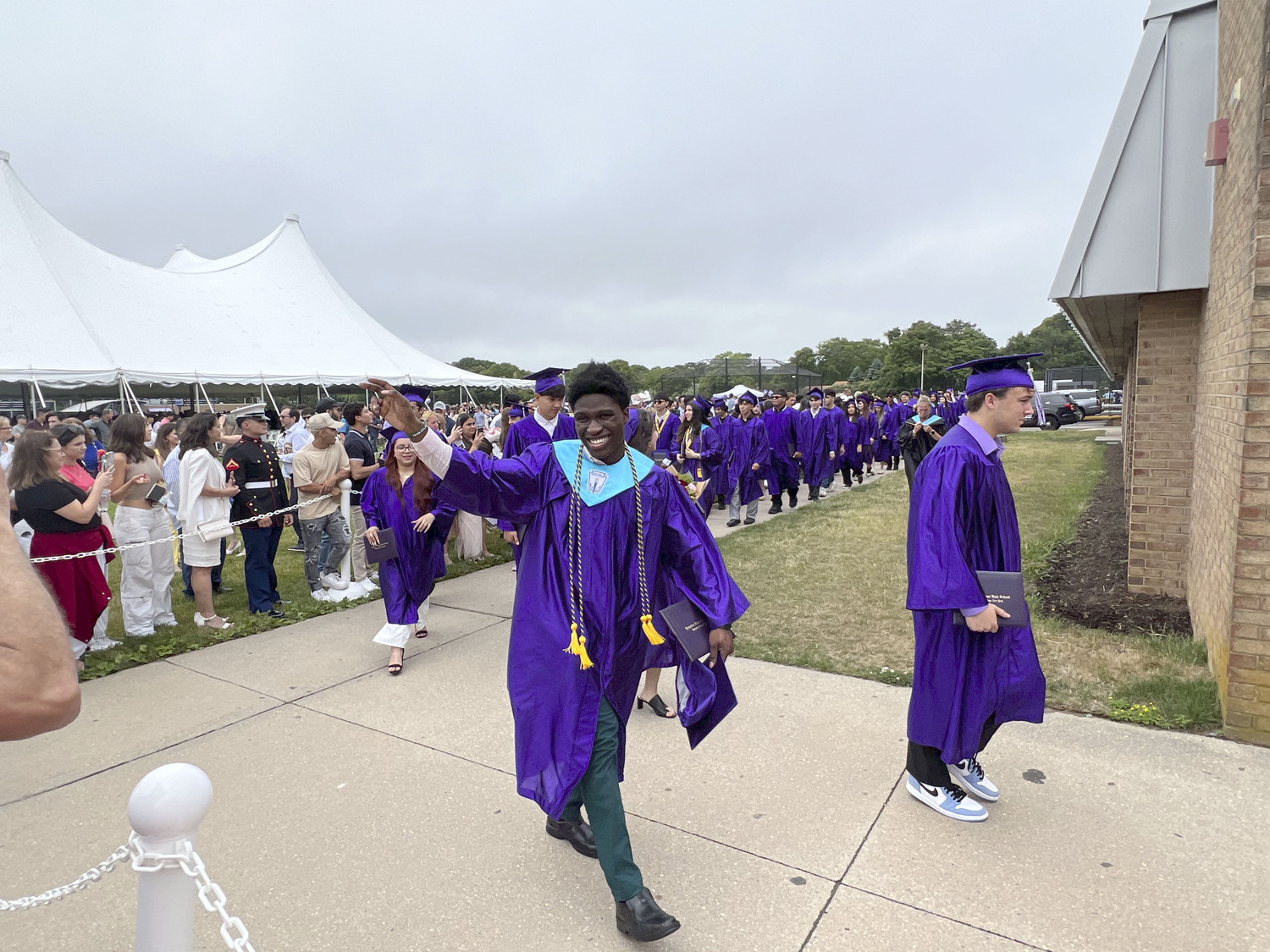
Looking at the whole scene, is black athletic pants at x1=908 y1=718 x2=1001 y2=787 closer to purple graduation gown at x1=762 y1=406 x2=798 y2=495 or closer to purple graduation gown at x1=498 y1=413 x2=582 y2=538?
purple graduation gown at x1=498 y1=413 x2=582 y2=538

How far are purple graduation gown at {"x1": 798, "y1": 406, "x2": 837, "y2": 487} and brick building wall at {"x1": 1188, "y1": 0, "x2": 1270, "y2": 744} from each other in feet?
27.4

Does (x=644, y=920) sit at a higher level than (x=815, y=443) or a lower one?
lower

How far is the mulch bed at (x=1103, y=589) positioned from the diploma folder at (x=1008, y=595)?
320cm

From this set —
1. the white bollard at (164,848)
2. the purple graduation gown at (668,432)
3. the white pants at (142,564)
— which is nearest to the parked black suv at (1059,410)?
the purple graduation gown at (668,432)

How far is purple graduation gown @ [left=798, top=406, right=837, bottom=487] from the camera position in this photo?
12.7 metres

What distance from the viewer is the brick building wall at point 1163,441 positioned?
5.96 metres

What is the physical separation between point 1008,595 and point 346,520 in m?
5.86

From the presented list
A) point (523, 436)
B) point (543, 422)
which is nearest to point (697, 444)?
point (543, 422)

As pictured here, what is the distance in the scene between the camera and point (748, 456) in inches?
429

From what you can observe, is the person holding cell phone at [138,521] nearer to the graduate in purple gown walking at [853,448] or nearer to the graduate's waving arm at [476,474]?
the graduate's waving arm at [476,474]

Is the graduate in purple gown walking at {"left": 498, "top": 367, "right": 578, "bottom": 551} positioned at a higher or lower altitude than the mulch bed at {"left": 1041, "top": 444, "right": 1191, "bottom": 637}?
higher

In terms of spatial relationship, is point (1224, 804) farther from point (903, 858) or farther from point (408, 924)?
point (408, 924)

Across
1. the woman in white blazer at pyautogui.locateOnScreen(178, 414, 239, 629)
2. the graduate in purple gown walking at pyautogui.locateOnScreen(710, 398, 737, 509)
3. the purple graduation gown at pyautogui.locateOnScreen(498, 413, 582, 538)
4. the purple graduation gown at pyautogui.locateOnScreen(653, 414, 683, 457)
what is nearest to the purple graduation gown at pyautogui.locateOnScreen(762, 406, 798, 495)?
the graduate in purple gown walking at pyautogui.locateOnScreen(710, 398, 737, 509)

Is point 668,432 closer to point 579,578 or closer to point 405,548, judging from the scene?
point 405,548
